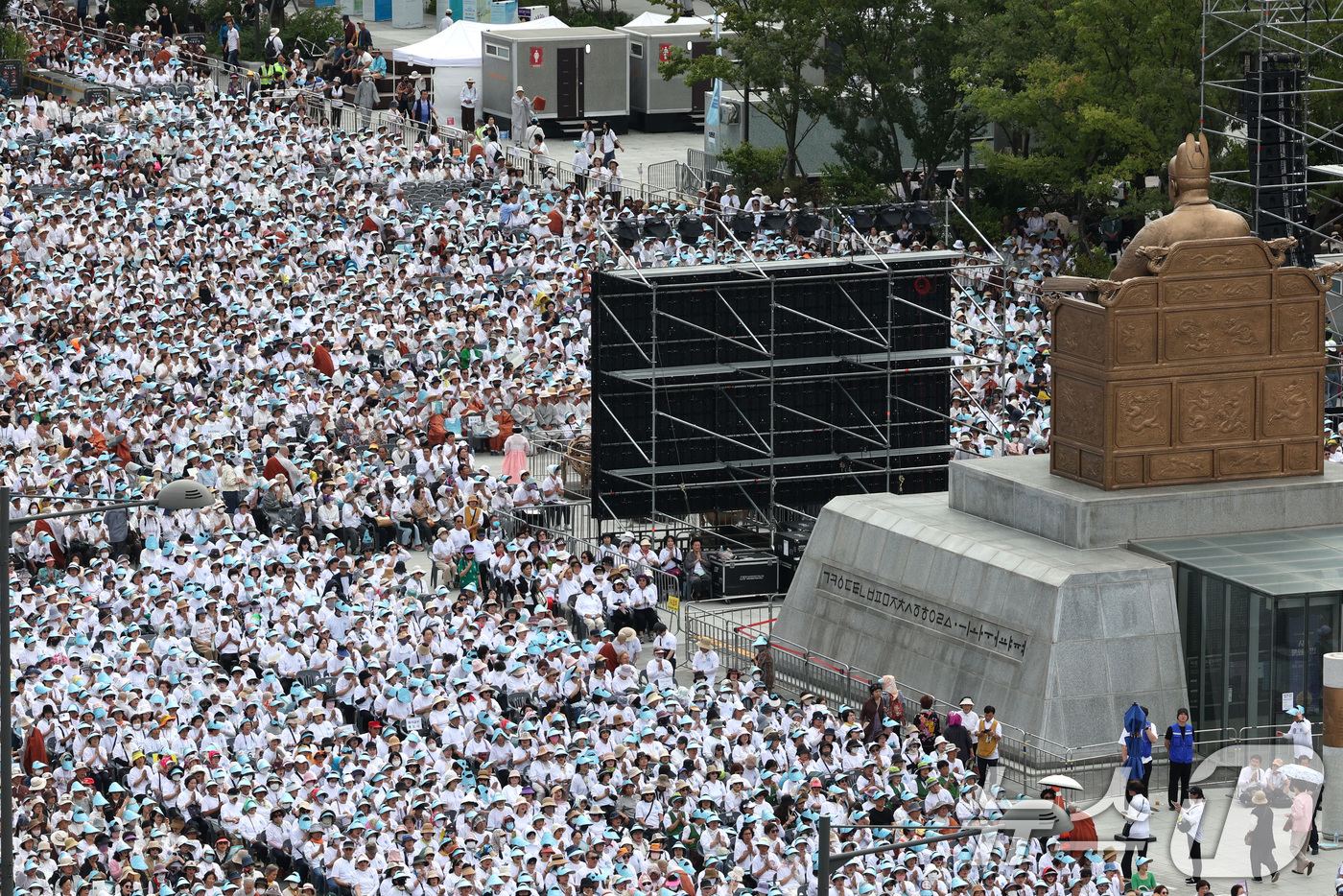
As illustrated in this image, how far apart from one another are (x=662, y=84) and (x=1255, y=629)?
3785cm

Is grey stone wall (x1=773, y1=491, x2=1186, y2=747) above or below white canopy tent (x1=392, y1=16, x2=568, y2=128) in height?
below

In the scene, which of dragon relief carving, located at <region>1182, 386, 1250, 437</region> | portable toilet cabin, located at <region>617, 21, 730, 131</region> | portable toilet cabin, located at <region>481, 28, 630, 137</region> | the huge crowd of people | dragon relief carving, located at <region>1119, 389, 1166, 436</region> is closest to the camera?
the huge crowd of people

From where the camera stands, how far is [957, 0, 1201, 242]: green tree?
47938mm

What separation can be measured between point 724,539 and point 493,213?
1625 centimetres

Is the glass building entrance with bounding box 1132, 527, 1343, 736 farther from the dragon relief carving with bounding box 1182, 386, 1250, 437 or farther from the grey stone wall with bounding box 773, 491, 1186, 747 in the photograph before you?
the dragon relief carving with bounding box 1182, 386, 1250, 437

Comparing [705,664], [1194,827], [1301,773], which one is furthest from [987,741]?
[705,664]

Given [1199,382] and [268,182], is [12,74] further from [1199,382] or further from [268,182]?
[1199,382]

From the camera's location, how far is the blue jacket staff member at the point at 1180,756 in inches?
1075

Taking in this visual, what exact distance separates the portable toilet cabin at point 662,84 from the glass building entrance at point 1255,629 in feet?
114

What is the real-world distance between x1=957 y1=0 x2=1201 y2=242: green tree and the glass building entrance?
20.0 metres

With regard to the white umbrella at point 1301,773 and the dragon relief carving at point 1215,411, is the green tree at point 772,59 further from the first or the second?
the white umbrella at point 1301,773

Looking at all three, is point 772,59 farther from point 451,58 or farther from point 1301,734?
point 1301,734

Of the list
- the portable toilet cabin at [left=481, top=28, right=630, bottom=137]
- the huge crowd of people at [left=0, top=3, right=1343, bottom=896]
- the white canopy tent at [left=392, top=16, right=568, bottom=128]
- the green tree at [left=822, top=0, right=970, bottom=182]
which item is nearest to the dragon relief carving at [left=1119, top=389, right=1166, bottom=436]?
the huge crowd of people at [left=0, top=3, right=1343, bottom=896]

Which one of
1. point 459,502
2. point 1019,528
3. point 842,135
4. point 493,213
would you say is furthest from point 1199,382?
point 842,135
